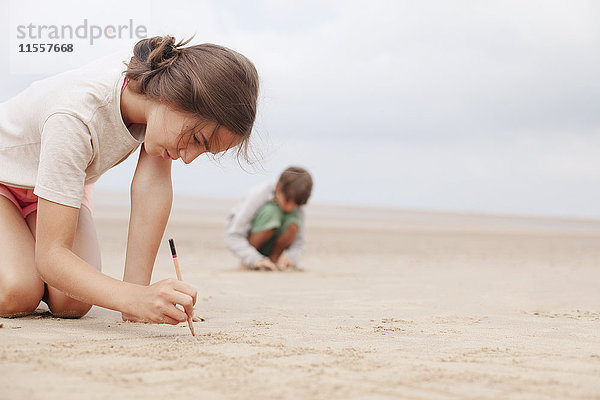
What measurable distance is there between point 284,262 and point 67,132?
3586 millimetres

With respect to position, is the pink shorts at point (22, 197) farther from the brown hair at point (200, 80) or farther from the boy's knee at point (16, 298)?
the brown hair at point (200, 80)

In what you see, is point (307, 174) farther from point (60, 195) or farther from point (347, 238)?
point (347, 238)

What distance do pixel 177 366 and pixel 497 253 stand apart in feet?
24.4

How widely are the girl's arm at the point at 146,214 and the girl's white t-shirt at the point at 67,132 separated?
14 cm

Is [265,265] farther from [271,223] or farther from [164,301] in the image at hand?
[164,301]

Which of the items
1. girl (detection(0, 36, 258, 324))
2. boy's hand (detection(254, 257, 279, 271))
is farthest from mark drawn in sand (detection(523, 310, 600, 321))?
boy's hand (detection(254, 257, 279, 271))

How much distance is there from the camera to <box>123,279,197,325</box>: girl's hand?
6.91 ft

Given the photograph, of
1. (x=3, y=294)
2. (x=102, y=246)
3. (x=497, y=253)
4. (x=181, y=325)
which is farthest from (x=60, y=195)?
(x=497, y=253)

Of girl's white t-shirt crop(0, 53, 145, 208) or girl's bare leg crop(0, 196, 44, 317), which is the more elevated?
girl's white t-shirt crop(0, 53, 145, 208)

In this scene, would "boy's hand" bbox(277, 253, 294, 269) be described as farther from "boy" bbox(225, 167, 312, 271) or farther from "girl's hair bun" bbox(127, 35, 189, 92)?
"girl's hair bun" bbox(127, 35, 189, 92)

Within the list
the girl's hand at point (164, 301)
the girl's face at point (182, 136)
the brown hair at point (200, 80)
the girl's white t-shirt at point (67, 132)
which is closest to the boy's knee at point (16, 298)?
the girl's white t-shirt at point (67, 132)

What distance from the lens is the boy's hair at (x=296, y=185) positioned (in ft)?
17.7

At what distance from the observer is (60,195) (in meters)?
2.26

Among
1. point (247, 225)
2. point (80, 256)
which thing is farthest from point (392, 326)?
point (247, 225)
